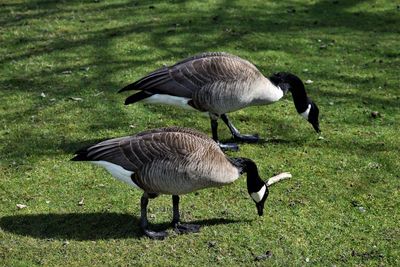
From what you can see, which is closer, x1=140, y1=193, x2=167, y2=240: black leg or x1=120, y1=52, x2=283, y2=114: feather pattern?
x1=140, y1=193, x2=167, y2=240: black leg

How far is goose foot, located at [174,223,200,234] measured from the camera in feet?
19.6

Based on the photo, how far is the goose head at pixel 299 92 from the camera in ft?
26.1

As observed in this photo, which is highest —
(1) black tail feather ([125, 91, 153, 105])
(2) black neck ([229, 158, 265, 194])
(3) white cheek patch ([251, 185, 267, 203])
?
(1) black tail feather ([125, 91, 153, 105])

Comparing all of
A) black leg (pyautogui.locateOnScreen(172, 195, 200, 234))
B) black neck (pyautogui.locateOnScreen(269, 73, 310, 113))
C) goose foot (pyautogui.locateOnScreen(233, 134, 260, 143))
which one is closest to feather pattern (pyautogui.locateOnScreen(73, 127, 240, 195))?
black leg (pyautogui.locateOnScreen(172, 195, 200, 234))

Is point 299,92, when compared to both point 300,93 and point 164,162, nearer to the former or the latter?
point 300,93

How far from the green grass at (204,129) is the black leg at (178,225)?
0.37 feet

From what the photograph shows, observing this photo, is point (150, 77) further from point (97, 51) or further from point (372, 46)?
point (372, 46)

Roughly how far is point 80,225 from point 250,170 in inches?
76.7

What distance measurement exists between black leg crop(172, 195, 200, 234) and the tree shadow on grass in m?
0.14

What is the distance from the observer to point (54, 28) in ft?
41.2

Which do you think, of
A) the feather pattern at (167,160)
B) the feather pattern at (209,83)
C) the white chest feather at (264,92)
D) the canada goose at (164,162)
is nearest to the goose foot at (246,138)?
the white chest feather at (264,92)

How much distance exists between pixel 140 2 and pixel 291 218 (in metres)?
9.46

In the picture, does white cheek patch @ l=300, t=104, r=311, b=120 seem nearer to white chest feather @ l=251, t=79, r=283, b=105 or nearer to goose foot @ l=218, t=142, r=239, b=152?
white chest feather @ l=251, t=79, r=283, b=105

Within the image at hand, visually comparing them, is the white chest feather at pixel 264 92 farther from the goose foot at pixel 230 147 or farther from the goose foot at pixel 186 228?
the goose foot at pixel 186 228
